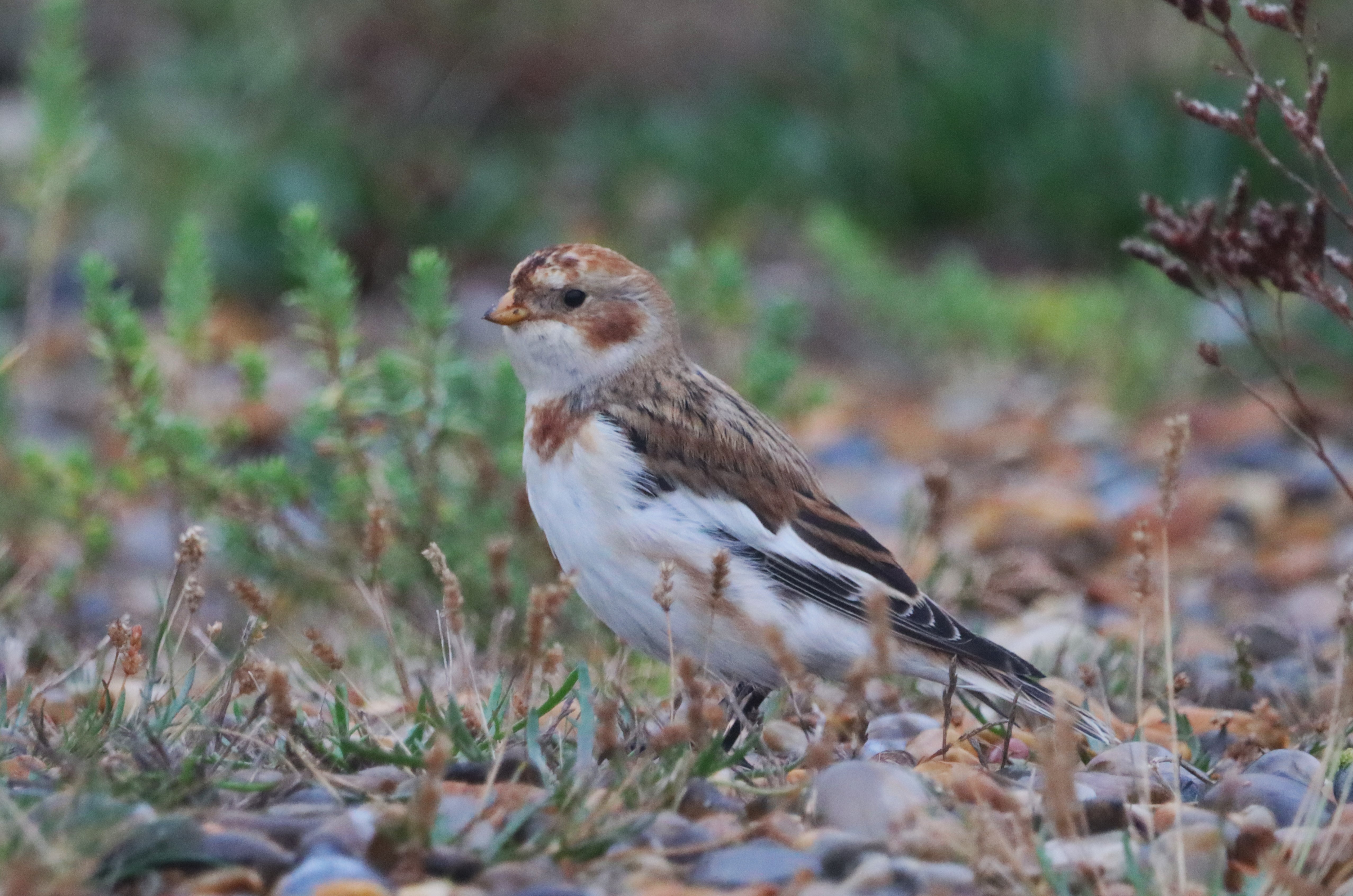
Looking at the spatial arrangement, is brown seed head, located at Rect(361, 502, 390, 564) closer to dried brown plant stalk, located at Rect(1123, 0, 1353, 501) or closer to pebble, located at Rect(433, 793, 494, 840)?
pebble, located at Rect(433, 793, 494, 840)

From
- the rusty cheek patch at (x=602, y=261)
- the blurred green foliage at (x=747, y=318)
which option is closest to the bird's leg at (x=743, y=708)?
the rusty cheek patch at (x=602, y=261)

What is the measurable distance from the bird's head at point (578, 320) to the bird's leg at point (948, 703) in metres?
0.93

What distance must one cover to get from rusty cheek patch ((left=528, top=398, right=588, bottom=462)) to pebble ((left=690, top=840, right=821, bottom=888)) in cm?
118

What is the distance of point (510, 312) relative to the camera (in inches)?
145

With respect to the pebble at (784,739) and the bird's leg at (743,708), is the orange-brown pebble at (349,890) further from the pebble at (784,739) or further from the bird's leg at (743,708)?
the pebble at (784,739)

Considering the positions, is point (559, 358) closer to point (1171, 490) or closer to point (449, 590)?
point (449, 590)

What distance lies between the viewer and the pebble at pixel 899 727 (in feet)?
11.5

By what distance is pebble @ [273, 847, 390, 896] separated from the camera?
230 centimetres

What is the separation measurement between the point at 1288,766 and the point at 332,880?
1.58 metres

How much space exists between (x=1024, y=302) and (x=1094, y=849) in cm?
479

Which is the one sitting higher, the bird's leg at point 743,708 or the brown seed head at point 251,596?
the brown seed head at point 251,596

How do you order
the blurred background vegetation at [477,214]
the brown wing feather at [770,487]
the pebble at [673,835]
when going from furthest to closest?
the blurred background vegetation at [477,214] < the brown wing feather at [770,487] < the pebble at [673,835]

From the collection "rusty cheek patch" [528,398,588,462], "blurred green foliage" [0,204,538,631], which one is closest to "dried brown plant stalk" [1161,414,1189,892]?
"rusty cheek patch" [528,398,588,462]

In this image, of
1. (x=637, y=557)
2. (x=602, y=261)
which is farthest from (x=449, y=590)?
(x=602, y=261)
